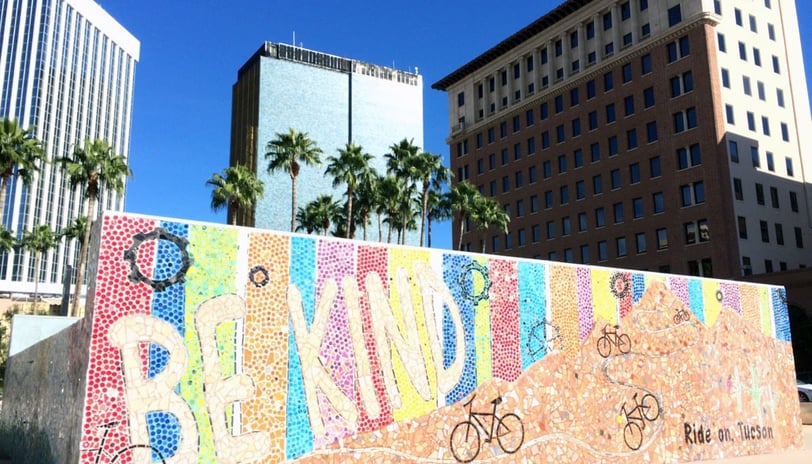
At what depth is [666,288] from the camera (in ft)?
57.1

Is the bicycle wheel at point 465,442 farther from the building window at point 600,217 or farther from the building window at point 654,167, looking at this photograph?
the building window at point 600,217

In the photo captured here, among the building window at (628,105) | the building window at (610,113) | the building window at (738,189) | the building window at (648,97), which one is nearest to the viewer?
the building window at (738,189)

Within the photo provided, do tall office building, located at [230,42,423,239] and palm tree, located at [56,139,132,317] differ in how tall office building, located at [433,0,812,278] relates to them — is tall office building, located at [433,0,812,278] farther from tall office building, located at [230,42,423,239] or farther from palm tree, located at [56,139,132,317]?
tall office building, located at [230,42,423,239]

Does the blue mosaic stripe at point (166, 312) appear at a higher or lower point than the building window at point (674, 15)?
→ lower

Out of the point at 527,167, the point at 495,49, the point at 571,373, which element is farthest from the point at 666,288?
the point at 495,49

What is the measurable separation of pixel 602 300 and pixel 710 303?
4281mm

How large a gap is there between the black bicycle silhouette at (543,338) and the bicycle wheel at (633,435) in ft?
8.70

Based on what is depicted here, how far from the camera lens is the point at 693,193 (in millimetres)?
56031

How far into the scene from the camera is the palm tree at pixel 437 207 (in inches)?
2036

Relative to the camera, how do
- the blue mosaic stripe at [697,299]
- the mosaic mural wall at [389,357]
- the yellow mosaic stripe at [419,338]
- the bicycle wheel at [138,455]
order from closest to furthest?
the bicycle wheel at [138,455]
the mosaic mural wall at [389,357]
the yellow mosaic stripe at [419,338]
the blue mosaic stripe at [697,299]

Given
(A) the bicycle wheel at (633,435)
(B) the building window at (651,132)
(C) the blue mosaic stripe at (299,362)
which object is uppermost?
(B) the building window at (651,132)

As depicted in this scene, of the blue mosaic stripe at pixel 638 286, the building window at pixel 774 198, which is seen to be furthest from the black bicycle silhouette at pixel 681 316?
the building window at pixel 774 198

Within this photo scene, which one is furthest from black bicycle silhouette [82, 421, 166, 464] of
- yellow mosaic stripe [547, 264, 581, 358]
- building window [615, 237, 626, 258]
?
building window [615, 237, 626, 258]

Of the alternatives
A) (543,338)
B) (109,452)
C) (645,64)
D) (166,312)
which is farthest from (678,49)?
(109,452)
